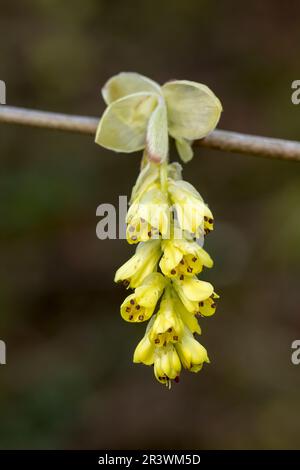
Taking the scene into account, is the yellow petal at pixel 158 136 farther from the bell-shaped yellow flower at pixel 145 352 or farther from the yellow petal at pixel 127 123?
the bell-shaped yellow flower at pixel 145 352

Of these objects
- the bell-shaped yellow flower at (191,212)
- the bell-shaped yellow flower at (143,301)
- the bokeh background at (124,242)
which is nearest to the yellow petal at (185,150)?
the bell-shaped yellow flower at (191,212)

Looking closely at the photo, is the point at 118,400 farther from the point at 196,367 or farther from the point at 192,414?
the point at 196,367

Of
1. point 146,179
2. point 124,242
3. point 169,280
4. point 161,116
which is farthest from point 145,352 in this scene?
point 124,242

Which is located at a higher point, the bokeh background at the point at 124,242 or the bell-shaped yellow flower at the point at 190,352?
the bokeh background at the point at 124,242

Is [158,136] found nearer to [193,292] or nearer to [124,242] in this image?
[193,292]

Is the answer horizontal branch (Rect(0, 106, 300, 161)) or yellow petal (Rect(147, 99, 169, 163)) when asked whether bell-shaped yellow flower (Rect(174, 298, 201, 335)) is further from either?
horizontal branch (Rect(0, 106, 300, 161))

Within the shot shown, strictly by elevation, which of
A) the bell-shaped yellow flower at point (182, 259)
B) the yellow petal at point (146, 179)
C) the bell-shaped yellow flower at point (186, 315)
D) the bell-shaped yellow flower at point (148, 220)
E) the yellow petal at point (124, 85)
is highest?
the yellow petal at point (124, 85)
